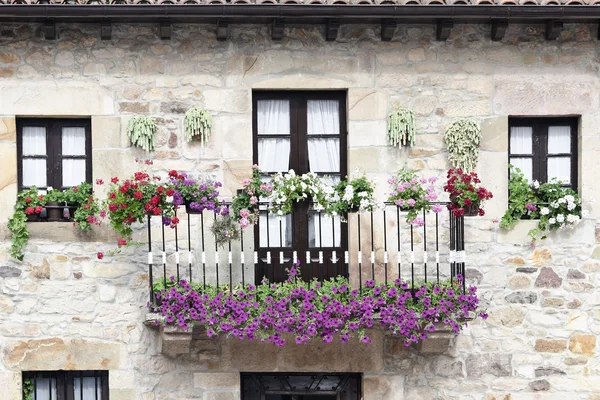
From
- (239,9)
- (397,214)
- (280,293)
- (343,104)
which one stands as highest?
(239,9)

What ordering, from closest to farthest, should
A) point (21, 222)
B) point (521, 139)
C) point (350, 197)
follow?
point (350, 197)
point (21, 222)
point (521, 139)

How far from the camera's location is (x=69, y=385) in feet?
27.4

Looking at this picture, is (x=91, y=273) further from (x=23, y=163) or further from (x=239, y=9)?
(x=239, y=9)

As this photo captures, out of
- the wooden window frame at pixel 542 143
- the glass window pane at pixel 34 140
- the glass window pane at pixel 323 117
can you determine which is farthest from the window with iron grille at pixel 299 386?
the glass window pane at pixel 34 140

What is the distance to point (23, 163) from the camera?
8.34 meters

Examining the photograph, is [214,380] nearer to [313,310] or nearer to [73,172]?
[313,310]

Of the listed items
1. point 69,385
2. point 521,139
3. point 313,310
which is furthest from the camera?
point 521,139

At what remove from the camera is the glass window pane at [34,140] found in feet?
27.5

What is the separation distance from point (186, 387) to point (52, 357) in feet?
4.13

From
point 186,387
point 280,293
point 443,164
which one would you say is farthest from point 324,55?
point 186,387

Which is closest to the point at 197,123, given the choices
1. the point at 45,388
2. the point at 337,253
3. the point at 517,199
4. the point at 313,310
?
the point at 337,253

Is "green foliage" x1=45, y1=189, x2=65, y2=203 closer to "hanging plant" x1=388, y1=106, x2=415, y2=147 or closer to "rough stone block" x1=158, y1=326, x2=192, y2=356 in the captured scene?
"rough stone block" x1=158, y1=326, x2=192, y2=356

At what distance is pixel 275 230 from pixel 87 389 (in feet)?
7.61

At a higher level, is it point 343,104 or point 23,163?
point 343,104
